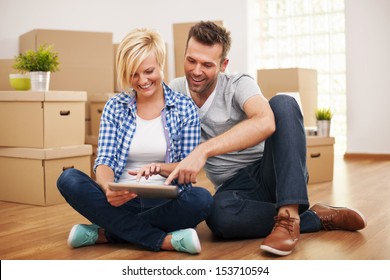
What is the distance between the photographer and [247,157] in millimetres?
1867

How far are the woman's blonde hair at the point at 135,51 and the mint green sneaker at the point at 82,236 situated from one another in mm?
468

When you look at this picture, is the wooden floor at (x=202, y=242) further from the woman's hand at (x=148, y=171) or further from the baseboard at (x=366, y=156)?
the baseboard at (x=366, y=156)

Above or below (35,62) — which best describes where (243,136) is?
below

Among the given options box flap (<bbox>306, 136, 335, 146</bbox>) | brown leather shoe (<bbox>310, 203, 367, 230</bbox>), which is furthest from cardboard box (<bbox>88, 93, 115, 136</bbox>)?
brown leather shoe (<bbox>310, 203, 367, 230</bbox>)

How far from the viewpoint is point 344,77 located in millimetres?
4945

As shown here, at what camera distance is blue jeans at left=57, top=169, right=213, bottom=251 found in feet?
5.39

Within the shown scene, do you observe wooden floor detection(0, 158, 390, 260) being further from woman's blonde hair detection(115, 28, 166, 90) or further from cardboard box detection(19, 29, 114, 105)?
cardboard box detection(19, 29, 114, 105)

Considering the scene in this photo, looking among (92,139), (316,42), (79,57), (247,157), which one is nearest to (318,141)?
(92,139)

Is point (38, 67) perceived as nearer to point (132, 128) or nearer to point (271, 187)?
point (132, 128)

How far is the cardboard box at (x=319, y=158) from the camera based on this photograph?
3.26m

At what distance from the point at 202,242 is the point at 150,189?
18.2 inches
